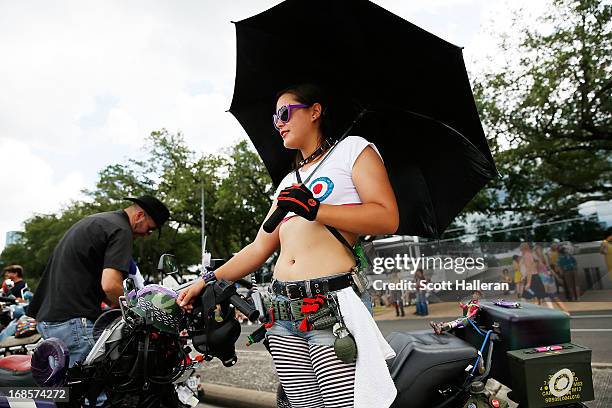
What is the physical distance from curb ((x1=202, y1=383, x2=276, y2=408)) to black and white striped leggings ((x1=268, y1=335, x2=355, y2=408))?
3112 mm

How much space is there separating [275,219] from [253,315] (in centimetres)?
45

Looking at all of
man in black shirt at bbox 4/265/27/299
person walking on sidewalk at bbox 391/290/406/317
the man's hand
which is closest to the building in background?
man in black shirt at bbox 4/265/27/299

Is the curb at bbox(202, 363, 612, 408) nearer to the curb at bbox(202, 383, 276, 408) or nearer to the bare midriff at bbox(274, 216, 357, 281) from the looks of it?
the curb at bbox(202, 383, 276, 408)

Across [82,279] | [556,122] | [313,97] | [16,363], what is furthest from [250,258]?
[556,122]

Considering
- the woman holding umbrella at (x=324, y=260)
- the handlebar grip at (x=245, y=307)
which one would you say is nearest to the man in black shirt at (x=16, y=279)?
the woman holding umbrella at (x=324, y=260)

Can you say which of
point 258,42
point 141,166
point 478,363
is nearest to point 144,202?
point 258,42

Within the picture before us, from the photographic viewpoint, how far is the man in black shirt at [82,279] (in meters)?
3.09

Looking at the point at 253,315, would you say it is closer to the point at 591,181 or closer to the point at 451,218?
the point at 451,218

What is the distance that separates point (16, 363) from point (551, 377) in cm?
307

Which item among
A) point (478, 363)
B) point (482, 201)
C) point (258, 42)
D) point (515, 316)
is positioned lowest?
point (478, 363)

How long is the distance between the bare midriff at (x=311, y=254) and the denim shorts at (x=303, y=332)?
0.40ft

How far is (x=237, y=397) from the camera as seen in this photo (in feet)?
16.4

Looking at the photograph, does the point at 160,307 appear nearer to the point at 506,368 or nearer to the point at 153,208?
the point at 153,208

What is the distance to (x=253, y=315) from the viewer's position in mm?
1943
